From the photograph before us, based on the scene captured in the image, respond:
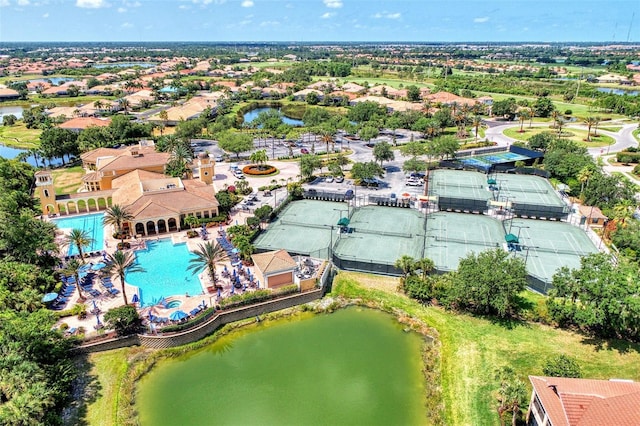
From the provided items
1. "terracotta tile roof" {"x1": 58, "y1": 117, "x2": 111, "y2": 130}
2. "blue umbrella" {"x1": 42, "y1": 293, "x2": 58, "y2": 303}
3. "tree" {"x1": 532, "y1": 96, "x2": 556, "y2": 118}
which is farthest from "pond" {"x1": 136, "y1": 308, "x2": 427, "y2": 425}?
"tree" {"x1": 532, "y1": 96, "x2": 556, "y2": 118}

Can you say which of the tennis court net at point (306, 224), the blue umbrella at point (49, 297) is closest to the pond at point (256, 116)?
the tennis court net at point (306, 224)

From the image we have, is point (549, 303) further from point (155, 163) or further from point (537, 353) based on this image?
point (155, 163)

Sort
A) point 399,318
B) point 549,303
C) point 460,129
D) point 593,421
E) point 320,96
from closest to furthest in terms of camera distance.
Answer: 1. point 593,421
2. point 549,303
3. point 399,318
4. point 460,129
5. point 320,96

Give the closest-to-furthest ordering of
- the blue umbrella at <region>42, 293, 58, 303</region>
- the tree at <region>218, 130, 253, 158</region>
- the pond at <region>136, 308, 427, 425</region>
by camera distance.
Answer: the pond at <region>136, 308, 427, 425</region>
the blue umbrella at <region>42, 293, 58, 303</region>
the tree at <region>218, 130, 253, 158</region>

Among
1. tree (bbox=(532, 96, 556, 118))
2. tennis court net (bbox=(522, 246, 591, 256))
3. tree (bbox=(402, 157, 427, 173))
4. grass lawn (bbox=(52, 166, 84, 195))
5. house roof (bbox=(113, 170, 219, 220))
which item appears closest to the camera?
tennis court net (bbox=(522, 246, 591, 256))

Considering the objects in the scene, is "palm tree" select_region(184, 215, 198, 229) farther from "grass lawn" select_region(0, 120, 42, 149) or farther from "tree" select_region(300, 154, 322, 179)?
"grass lawn" select_region(0, 120, 42, 149)

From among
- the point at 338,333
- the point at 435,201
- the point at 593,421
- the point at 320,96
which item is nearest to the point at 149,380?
the point at 338,333
